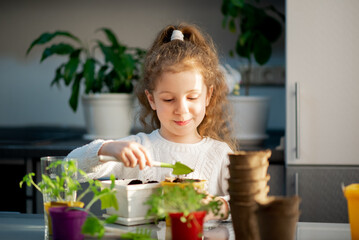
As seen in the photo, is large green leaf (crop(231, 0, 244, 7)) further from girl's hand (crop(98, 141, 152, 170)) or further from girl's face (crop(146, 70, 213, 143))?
girl's hand (crop(98, 141, 152, 170))

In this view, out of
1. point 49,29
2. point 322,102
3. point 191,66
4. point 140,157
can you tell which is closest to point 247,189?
point 140,157

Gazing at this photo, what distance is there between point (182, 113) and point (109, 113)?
105cm

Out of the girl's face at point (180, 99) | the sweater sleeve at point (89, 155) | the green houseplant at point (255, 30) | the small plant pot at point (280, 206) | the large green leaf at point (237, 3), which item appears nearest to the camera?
the small plant pot at point (280, 206)

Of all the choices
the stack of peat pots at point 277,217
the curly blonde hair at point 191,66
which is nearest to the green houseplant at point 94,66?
the curly blonde hair at point 191,66

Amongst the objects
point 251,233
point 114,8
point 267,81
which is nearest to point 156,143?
point 251,233

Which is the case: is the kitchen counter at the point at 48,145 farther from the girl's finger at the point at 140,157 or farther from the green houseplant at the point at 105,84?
the girl's finger at the point at 140,157

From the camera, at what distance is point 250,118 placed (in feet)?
7.13

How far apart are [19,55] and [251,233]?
2374 mm

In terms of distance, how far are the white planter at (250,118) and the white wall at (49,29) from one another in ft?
2.53

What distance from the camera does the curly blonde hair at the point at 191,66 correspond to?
4.36ft

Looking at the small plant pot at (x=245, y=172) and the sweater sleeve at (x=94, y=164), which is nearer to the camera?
the small plant pot at (x=245, y=172)

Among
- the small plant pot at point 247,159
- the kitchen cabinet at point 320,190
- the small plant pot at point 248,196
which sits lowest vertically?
the kitchen cabinet at point 320,190

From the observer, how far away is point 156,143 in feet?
4.70

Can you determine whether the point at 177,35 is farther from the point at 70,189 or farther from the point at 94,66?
the point at 94,66
